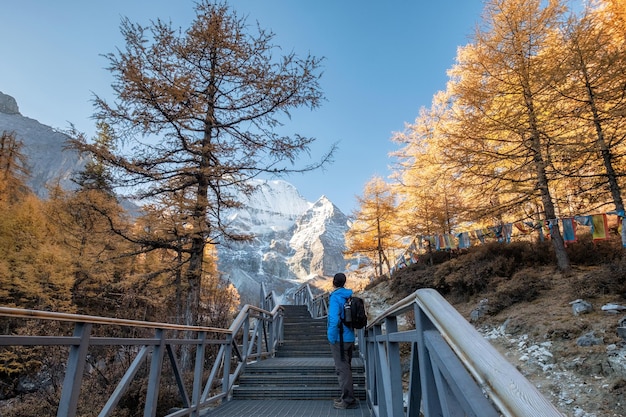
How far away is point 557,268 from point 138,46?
1225 centimetres

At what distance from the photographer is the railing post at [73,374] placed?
2330 mm

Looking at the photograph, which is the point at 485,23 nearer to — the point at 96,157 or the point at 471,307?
the point at 471,307

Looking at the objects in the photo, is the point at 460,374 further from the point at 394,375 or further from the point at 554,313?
the point at 554,313

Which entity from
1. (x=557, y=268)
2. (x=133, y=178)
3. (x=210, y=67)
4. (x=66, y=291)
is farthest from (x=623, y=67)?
(x=66, y=291)

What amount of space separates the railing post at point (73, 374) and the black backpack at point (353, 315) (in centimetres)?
316

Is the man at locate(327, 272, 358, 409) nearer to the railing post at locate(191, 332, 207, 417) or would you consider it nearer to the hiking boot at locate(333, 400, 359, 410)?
the hiking boot at locate(333, 400, 359, 410)

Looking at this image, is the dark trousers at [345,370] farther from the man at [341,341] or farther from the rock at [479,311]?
the rock at [479,311]

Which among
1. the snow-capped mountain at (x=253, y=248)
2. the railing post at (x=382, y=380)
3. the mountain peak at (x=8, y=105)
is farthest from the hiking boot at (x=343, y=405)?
the mountain peak at (x=8, y=105)

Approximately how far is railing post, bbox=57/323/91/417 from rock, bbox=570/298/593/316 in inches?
316

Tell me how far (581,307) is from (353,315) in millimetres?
5087

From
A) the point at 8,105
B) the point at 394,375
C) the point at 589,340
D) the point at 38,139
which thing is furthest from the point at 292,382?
the point at 8,105

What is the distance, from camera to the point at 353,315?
4781 millimetres

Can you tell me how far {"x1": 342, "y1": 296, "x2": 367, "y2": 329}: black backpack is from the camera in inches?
187

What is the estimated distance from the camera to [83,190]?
26.5 feet
